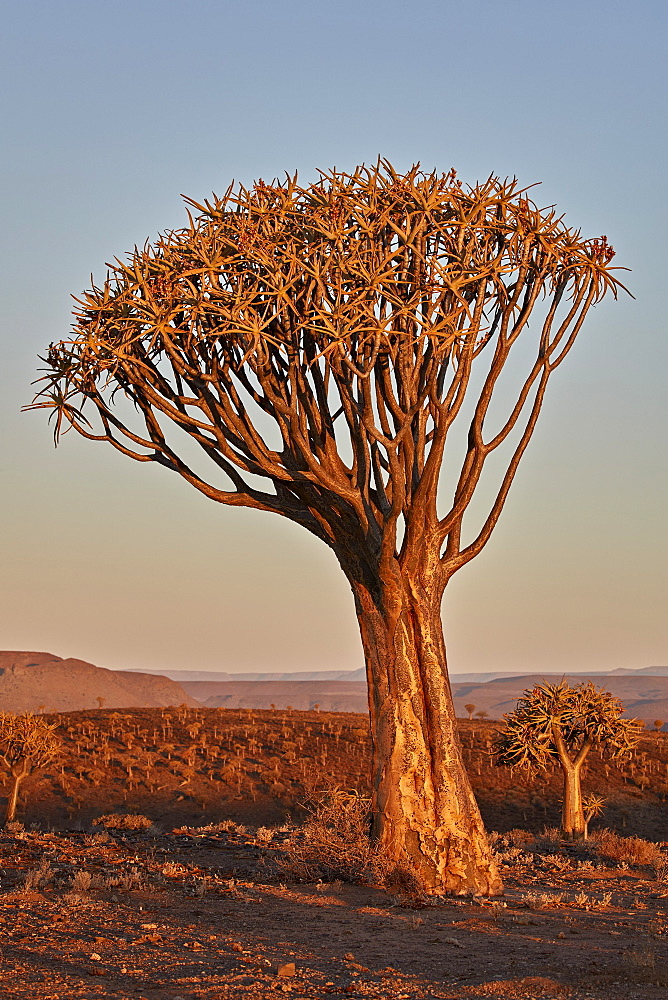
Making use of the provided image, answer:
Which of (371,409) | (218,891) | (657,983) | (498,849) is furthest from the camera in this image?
(498,849)

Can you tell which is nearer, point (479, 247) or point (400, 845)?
point (400, 845)

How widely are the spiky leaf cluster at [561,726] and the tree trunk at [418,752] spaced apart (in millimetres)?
8335

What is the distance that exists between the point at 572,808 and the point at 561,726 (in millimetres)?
2187

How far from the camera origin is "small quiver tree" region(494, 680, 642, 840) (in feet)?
59.3

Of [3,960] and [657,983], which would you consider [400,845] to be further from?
[3,960]

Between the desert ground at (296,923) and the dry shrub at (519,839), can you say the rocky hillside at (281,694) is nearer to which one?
the dry shrub at (519,839)

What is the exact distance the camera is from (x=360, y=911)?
8562 mm

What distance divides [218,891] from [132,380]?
18.1ft

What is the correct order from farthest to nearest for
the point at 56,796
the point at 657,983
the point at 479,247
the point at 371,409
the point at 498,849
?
the point at 56,796
the point at 498,849
the point at 479,247
the point at 371,409
the point at 657,983


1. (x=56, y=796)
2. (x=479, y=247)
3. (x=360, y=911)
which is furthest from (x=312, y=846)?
(x=56, y=796)

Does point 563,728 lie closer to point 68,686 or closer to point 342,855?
point 342,855

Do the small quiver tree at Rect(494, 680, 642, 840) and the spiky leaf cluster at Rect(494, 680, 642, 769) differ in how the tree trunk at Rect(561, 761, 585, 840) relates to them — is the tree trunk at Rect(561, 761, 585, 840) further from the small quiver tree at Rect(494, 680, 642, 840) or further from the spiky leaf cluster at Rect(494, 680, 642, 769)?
the spiky leaf cluster at Rect(494, 680, 642, 769)

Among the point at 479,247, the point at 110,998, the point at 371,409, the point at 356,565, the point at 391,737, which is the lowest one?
the point at 110,998

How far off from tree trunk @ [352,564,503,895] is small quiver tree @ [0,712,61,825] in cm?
1573
